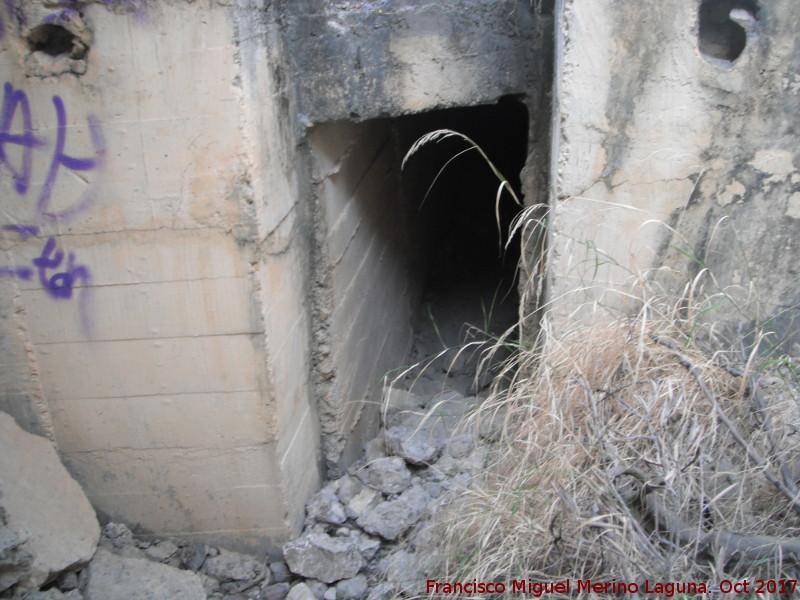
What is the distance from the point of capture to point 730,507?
2070 mm

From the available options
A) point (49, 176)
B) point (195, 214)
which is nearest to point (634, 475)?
point (195, 214)

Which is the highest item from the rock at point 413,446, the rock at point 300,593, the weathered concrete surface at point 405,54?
the weathered concrete surface at point 405,54

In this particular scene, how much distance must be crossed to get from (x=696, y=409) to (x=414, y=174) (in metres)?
2.78

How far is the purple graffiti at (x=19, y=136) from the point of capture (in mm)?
2383

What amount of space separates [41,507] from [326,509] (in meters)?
1.06

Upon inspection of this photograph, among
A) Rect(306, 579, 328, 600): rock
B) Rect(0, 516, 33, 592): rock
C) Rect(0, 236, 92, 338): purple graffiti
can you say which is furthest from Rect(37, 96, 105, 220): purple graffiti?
Rect(306, 579, 328, 600): rock

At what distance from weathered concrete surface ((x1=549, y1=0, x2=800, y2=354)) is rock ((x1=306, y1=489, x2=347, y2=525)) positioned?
1.19 meters

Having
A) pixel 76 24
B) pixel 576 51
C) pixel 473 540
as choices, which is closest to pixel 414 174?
pixel 576 51

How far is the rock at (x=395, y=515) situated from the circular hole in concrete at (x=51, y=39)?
1.99 metres

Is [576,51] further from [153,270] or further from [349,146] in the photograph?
[153,270]

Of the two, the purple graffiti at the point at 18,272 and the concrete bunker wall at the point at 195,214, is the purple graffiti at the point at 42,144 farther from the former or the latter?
the purple graffiti at the point at 18,272

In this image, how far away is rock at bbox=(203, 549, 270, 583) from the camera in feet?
9.36

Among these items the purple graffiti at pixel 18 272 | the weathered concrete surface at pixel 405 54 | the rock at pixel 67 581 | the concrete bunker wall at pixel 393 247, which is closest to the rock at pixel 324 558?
the concrete bunker wall at pixel 393 247

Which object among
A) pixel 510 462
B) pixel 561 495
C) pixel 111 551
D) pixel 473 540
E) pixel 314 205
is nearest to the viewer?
pixel 561 495
